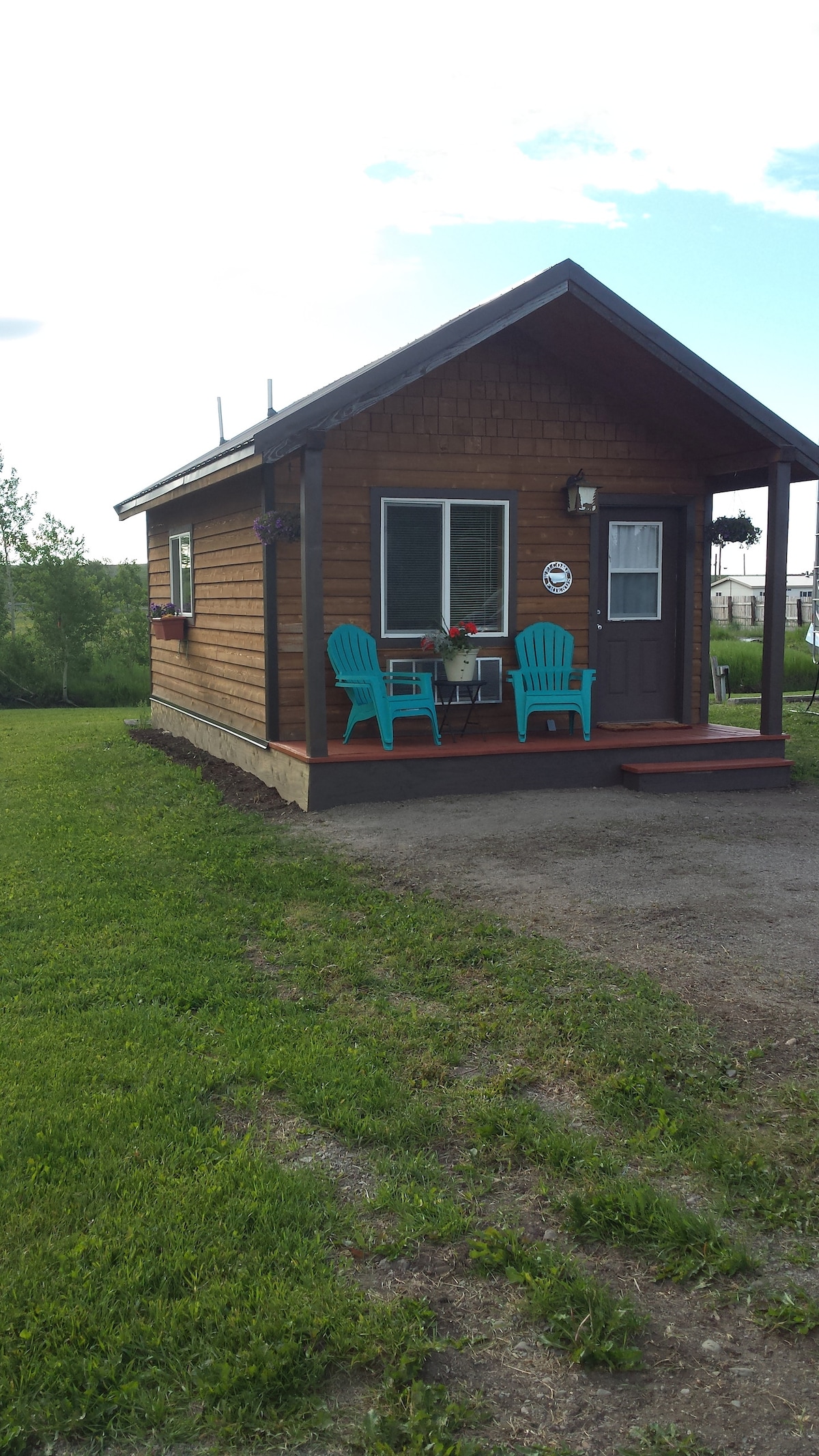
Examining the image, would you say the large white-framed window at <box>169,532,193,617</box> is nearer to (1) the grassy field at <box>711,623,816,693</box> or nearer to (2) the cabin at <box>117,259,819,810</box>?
(2) the cabin at <box>117,259,819,810</box>

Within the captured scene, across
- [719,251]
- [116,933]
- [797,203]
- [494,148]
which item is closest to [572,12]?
[494,148]

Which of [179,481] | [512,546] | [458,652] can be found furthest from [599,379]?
[179,481]

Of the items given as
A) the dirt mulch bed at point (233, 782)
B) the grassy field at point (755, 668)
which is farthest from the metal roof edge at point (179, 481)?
the grassy field at point (755, 668)

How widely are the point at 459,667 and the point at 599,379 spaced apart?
2586mm

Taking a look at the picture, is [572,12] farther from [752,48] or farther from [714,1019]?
[714,1019]

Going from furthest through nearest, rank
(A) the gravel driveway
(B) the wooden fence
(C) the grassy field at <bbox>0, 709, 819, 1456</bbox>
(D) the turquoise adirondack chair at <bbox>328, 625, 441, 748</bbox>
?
(B) the wooden fence, (D) the turquoise adirondack chair at <bbox>328, 625, 441, 748</bbox>, (A) the gravel driveway, (C) the grassy field at <bbox>0, 709, 819, 1456</bbox>

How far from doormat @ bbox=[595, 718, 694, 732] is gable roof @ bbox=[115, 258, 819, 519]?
2049 mm

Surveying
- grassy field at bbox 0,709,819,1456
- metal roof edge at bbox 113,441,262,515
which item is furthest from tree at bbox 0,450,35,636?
grassy field at bbox 0,709,819,1456

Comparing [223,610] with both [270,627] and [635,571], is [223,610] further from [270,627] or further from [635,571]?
[635,571]

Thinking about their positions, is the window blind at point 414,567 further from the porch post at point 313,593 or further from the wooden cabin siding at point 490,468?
the porch post at point 313,593

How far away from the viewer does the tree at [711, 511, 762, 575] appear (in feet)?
31.4

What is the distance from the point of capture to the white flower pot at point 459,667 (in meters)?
8.30

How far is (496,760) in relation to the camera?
311 inches

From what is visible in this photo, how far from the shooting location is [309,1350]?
2.15 meters
